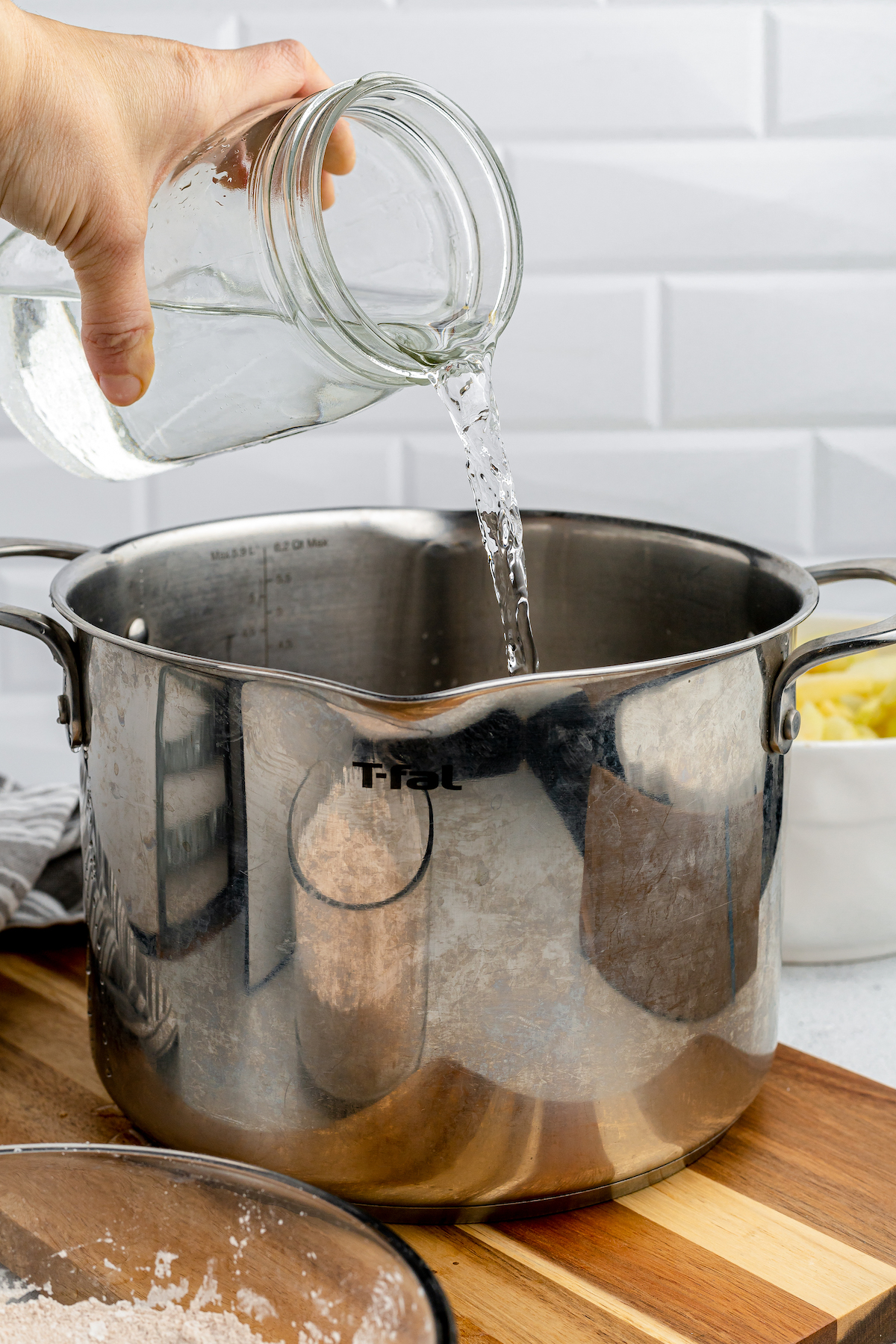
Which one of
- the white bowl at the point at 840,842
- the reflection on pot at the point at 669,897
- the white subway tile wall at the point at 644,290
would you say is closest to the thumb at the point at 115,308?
the reflection on pot at the point at 669,897

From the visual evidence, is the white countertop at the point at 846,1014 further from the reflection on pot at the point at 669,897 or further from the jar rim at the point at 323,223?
the jar rim at the point at 323,223

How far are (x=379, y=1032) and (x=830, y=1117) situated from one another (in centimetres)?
22

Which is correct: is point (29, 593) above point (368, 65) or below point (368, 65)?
below

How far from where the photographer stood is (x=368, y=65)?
3.34 ft

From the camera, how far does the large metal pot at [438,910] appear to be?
40cm

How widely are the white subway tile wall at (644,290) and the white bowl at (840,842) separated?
1.61ft

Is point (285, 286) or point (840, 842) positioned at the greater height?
point (285, 286)

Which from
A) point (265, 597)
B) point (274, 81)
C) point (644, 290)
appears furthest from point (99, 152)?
point (644, 290)

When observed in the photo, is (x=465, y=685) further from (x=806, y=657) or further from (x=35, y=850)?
(x=35, y=850)

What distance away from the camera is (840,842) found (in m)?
0.61

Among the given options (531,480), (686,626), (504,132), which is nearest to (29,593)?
(531,480)

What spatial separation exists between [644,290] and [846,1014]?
2.16 ft

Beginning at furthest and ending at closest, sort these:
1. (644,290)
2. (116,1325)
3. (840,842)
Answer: (644,290) < (840,842) < (116,1325)

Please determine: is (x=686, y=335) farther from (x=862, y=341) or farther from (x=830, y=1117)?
(x=830, y=1117)
